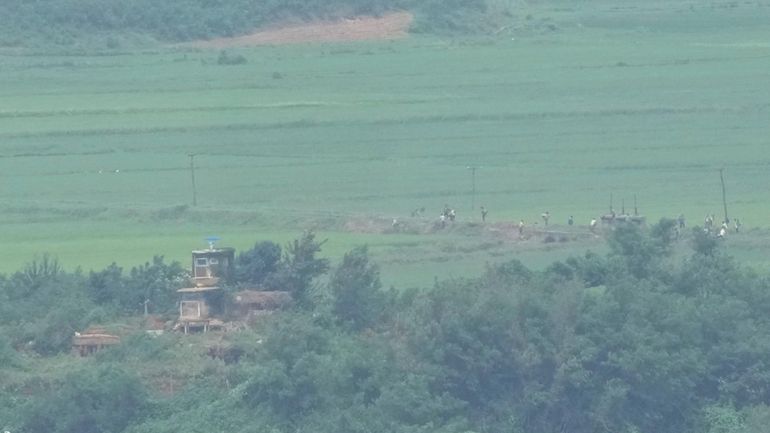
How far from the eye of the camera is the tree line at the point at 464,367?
2459 centimetres

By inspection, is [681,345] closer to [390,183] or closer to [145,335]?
[145,335]

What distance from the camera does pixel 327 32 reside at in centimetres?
4919

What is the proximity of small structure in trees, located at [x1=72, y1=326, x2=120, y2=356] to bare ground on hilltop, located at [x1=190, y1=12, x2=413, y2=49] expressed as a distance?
21600 mm

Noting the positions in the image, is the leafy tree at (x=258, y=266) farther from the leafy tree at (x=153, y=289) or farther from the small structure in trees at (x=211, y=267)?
the leafy tree at (x=153, y=289)

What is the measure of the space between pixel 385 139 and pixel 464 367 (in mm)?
12501

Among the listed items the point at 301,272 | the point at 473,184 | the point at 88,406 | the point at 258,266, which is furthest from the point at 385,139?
the point at 88,406

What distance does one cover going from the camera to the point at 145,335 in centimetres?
2588

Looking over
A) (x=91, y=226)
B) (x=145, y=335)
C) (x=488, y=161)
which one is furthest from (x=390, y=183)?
(x=145, y=335)

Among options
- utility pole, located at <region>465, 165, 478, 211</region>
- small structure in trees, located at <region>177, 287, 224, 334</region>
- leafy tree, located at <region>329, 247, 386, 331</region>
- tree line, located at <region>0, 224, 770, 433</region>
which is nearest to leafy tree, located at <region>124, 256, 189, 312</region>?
small structure in trees, located at <region>177, 287, 224, 334</region>

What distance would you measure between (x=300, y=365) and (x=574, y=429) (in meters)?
2.72

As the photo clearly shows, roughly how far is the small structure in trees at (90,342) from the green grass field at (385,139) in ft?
11.0

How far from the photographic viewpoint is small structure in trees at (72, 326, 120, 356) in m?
26.0

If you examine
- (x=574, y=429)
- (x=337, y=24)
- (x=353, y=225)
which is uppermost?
(x=337, y=24)

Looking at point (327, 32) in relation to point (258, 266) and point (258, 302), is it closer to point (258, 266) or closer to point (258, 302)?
point (258, 266)
